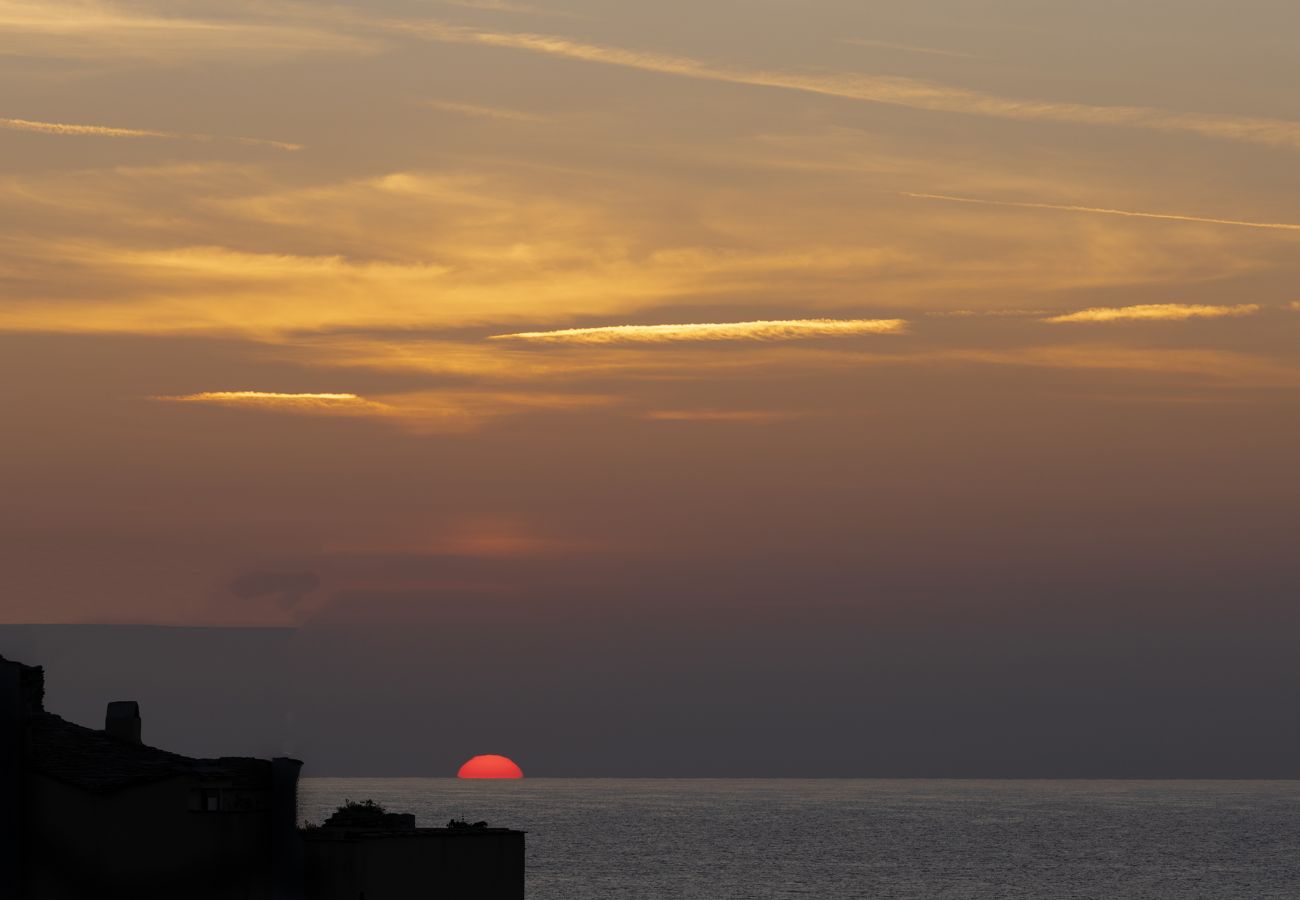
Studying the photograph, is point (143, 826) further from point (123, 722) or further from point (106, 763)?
point (123, 722)

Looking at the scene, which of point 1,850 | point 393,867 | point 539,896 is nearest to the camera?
point 1,850

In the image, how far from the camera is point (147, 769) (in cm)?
6219

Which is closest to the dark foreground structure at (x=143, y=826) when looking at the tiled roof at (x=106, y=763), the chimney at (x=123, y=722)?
the tiled roof at (x=106, y=763)

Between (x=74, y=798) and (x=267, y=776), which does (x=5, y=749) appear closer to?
(x=74, y=798)

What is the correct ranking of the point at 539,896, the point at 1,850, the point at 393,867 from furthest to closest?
the point at 539,896 → the point at 393,867 → the point at 1,850

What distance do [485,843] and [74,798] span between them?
1579 cm

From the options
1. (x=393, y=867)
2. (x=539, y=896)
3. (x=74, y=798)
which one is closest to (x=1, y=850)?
(x=74, y=798)

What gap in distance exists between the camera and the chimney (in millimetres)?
73000

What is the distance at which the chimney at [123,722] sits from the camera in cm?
7300

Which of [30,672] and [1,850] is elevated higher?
[30,672]

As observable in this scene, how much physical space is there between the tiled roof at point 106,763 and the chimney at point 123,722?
6.16m

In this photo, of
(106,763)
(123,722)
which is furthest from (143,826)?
(123,722)

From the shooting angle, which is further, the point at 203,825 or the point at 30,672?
the point at 30,672

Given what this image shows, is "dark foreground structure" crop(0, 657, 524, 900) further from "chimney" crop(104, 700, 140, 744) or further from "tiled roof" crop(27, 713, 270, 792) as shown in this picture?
"chimney" crop(104, 700, 140, 744)
